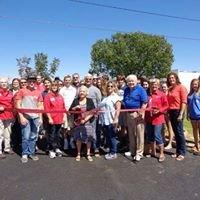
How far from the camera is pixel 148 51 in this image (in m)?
63.1

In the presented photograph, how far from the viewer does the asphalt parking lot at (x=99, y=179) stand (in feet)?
21.4

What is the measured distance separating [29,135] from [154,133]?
2872 millimetres

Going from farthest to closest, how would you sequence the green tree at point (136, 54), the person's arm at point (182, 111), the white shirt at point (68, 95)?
the green tree at point (136, 54) < the white shirt at point (68, 95) < the person's arm at point (182, 111)

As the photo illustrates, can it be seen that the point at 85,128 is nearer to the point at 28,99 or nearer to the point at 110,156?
the point at 110,156

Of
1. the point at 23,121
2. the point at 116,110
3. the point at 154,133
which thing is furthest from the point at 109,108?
the point at 23,121

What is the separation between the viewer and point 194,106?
9.17 m

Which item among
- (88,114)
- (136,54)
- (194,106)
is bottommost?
(88,114)

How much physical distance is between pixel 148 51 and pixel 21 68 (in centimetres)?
3596

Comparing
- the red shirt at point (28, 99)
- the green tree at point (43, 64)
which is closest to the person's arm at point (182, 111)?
the red shirt at point (28, 99)

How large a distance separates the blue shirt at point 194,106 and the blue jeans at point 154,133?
0.95 meters

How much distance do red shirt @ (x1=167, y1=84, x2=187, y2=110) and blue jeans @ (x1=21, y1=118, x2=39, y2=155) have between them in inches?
123

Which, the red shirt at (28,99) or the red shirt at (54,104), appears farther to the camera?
the red shirt at (54,104)

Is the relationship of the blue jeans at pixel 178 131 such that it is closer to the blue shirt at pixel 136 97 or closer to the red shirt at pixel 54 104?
the blue shirt at pixel 136 97

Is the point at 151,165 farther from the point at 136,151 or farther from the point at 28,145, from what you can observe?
the point at 28,145
